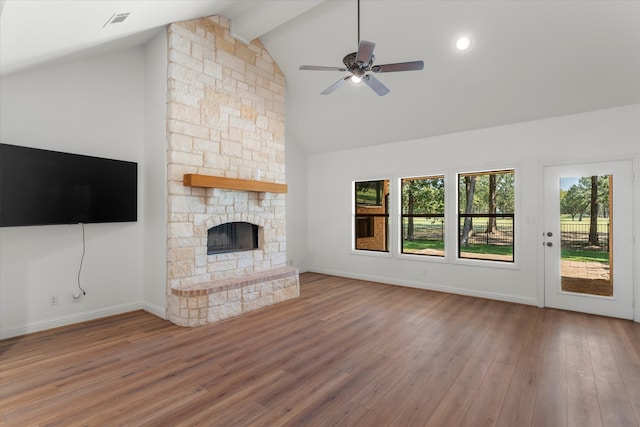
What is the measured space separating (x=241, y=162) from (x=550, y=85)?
4.43 m

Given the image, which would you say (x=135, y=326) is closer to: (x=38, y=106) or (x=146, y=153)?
(x=146, y=153)

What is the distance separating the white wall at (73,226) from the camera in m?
3.27

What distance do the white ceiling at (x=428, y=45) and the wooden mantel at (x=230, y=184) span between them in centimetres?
174

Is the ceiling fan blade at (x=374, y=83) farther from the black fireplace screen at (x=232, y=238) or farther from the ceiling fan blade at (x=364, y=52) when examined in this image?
the black fireplace screen at (x=232, y=238)

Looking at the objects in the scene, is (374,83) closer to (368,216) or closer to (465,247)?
(465,247)

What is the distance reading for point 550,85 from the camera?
13.4ft

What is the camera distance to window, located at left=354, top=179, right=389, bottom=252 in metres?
6.66

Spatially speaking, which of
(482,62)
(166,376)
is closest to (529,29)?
(482,62)

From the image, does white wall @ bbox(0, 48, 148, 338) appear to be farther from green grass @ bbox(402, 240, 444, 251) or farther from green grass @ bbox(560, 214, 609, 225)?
green grass @ bbox(560, 214, 609, 225)

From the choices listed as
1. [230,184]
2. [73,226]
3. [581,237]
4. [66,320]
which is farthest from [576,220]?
[66,320]

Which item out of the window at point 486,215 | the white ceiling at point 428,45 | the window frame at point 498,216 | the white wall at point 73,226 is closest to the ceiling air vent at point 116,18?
the white ceiling at point 428,45

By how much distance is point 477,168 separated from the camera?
16.6 ft

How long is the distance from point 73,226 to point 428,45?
5106 millimetres

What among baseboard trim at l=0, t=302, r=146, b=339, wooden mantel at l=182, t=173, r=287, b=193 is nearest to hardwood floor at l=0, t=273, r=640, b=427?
baseboard trim at l=0, t=302, r=146, b=339
